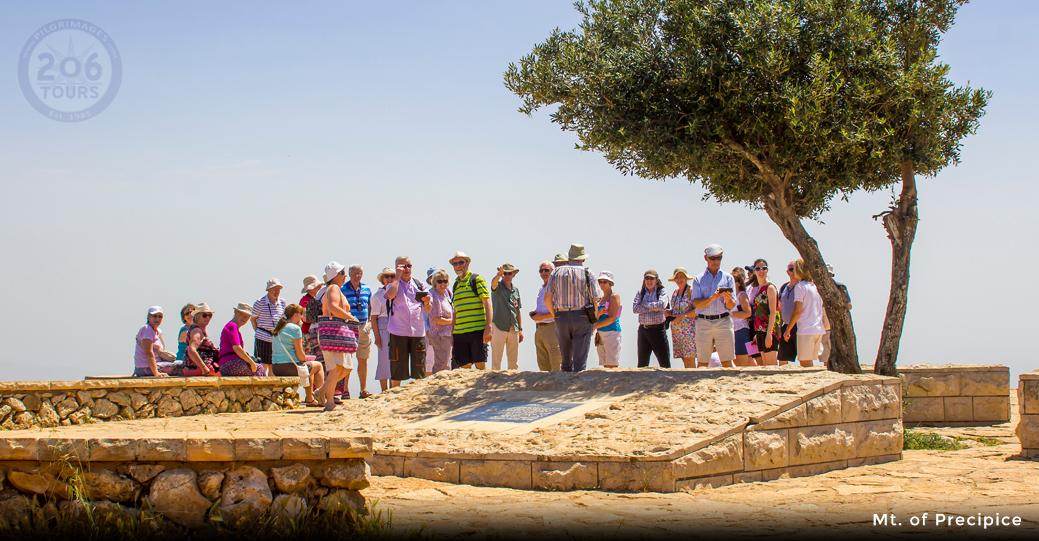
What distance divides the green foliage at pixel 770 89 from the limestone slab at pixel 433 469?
4497 millimetres

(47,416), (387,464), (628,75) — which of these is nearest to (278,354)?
(47,416)

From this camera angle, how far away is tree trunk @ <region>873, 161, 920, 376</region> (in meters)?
10.3

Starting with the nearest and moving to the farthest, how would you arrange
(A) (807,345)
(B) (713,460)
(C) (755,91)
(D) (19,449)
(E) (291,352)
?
1. (D) (19,449)
2. (B) (713,460)
3. (C) (755,91)
4. (A) (807,345)
5. (E) (291,352)

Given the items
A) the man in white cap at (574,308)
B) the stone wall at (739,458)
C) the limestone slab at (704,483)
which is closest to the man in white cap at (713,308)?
the man in white cap at (574,308)

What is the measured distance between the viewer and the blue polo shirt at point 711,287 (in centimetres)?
1046

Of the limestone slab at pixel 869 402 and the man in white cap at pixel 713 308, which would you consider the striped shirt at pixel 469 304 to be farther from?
the limestone slab at pixel 869 402

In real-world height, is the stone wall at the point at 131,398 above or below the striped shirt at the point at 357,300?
below

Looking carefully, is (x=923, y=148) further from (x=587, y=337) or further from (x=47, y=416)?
(x=47, y=416)

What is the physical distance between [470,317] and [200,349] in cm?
429

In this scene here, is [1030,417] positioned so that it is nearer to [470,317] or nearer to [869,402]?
[869,402]

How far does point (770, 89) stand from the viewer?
945 centimetres

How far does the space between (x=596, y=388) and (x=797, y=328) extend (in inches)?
134

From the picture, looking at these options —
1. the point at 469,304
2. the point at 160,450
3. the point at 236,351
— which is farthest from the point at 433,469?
the point at 236,351

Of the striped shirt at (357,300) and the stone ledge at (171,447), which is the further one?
the striped shirt at (357,300)
